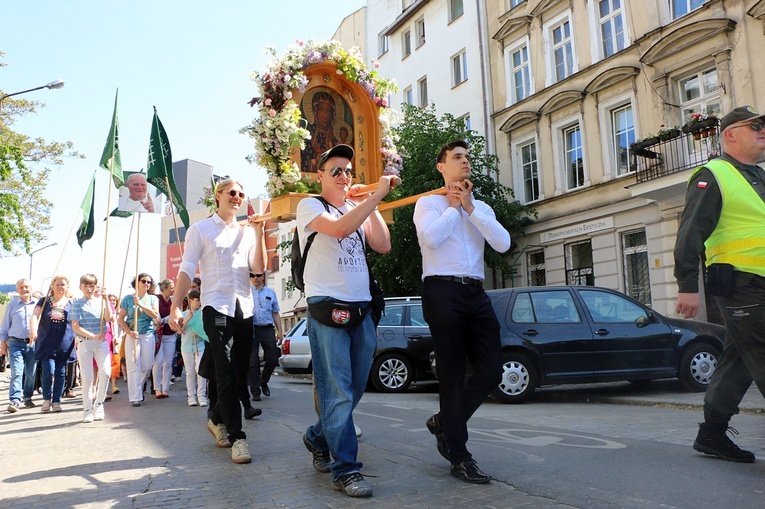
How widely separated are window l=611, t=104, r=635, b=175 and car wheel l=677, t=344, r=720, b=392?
10.3m

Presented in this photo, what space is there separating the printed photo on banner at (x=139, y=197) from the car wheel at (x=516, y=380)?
972 cm

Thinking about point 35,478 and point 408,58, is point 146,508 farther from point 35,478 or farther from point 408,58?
point 408,58

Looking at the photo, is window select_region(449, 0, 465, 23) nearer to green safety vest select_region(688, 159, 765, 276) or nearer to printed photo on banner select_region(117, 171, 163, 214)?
printed photo on banner select_region(117, 171, 163, 214)

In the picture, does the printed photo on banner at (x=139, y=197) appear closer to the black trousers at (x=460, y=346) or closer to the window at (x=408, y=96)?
the black trousers at (x=460, y=346)

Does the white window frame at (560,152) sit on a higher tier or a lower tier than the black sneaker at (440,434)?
higher

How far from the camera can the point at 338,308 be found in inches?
161

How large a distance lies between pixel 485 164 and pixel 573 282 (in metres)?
4.84

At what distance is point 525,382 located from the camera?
9.50 meters

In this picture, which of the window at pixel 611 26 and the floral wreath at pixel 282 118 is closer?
the floral wreath at pixel 282 118

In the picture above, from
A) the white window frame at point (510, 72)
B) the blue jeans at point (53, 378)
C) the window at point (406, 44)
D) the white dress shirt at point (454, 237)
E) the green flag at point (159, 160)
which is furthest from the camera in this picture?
the window at point (406, 44)

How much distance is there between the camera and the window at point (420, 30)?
30172mm

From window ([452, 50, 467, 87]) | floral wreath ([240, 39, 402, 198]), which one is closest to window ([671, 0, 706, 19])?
window ([452, 50, 467, 87])

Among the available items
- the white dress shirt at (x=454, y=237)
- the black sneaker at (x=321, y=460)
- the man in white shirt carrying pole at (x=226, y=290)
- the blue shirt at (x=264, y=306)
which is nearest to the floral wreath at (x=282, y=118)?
Result: the man in white shirt carrying pole at (x=226, y=290)

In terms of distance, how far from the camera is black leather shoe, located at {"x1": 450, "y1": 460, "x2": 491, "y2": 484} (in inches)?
157
